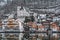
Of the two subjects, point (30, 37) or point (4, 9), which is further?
point (4, 9)

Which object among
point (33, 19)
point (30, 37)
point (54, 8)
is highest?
point (54, 8)

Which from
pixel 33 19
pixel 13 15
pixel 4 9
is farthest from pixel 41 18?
pixel 4 9

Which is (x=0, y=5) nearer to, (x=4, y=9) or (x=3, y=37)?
(x=4, y=9)

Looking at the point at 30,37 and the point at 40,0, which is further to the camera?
the point at 40,0

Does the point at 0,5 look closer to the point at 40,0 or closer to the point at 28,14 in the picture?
the point at 28,14

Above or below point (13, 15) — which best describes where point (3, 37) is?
below

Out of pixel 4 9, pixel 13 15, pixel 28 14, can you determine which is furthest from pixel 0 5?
pixel 28 14

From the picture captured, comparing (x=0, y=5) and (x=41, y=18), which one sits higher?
(x=0, y=5)
